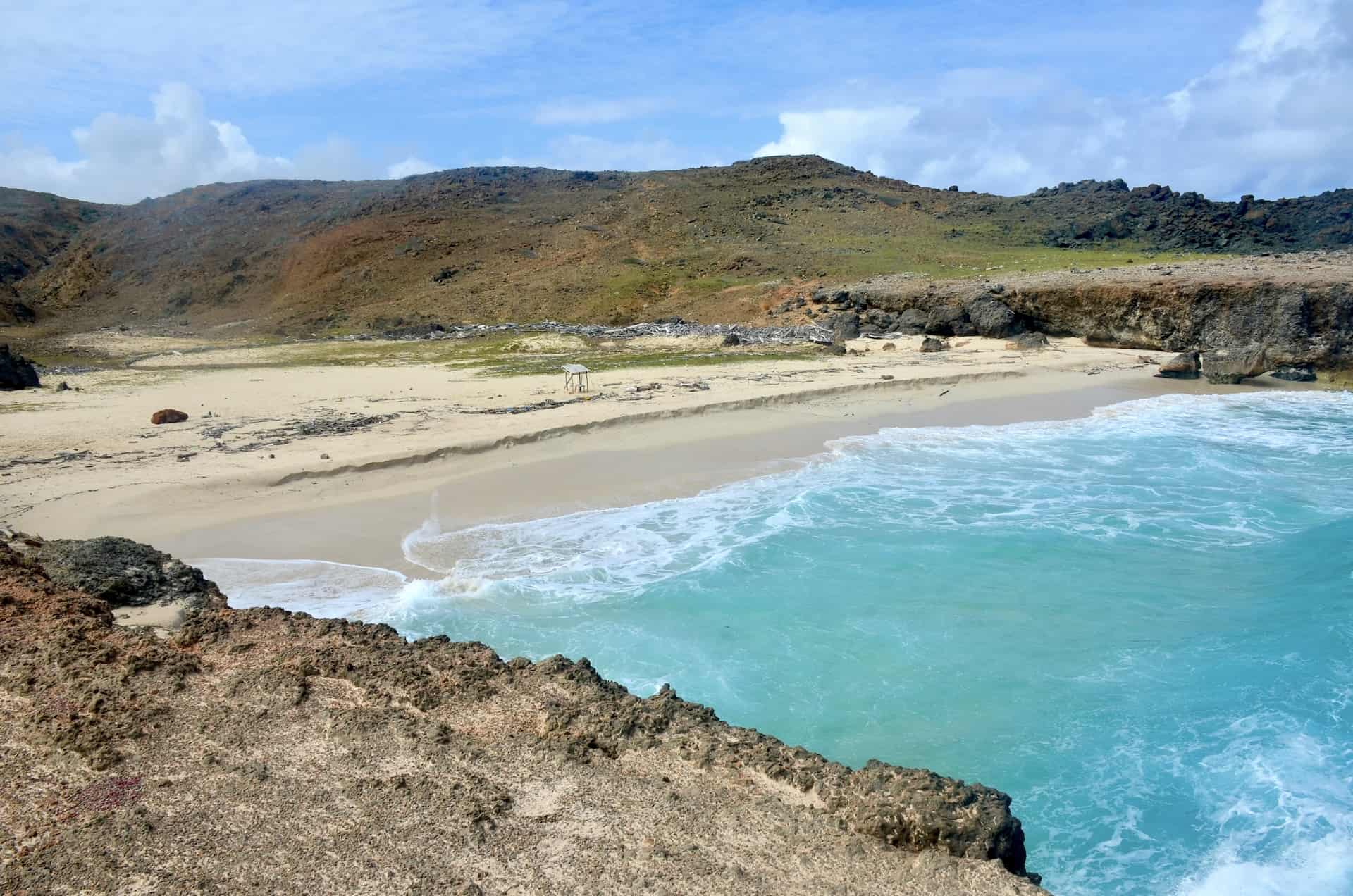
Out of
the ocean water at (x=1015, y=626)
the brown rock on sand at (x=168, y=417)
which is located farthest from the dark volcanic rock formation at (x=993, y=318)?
the brown rock on sand at (x=168, y=417)

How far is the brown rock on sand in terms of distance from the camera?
1581 cm

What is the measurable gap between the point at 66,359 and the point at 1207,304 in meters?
36.8

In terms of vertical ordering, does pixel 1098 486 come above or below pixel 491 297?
below

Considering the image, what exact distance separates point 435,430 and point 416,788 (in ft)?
37.5

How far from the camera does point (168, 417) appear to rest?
52.2 ft

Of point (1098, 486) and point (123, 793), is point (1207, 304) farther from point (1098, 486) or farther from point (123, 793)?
point (123, 793)

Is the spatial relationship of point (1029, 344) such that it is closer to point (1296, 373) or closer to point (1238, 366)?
point (1238, 366)

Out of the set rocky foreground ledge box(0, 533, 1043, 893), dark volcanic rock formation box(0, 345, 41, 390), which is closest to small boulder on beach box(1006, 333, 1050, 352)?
rocky foreground ledge box(0, 533, 1043, 893)

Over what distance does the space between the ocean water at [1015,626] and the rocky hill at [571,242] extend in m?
23.9

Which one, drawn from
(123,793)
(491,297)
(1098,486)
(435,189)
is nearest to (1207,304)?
(1098,486)

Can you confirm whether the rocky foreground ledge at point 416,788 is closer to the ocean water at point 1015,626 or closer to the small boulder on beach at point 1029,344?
the ocean water at point 1015,626

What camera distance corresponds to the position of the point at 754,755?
4605 millimetres

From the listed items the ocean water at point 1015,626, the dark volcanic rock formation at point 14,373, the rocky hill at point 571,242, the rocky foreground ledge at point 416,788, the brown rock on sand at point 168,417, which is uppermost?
the rocky hill at point 571,242

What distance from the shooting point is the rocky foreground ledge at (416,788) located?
375cm
